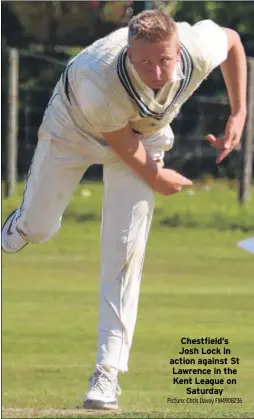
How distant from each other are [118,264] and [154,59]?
1.02 metres

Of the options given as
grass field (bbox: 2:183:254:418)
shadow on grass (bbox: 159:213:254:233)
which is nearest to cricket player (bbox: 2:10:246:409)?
grass field (bbox: 2:183:254:418)

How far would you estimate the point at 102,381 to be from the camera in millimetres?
5297

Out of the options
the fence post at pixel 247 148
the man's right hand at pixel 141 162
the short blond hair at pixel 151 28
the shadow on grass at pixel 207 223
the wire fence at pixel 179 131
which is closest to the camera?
the short blond hair at pixel 151 28

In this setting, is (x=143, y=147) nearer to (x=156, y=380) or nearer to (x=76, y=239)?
(x=156, y=380)

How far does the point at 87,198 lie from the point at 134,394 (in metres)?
9.92

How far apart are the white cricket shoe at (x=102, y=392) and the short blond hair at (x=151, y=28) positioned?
1454mm

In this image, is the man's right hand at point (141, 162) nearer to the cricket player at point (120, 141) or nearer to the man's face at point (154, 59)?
the cricket player at point (120, 141)

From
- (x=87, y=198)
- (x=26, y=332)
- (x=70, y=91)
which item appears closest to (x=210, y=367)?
(x=26, y=332)

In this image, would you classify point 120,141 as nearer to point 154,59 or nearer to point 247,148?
point 154,59

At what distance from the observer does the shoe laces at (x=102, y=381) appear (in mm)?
5277

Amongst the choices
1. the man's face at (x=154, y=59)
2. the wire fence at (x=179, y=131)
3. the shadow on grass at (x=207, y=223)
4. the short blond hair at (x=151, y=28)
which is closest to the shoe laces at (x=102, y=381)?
the man's face at (x=154, y=59)

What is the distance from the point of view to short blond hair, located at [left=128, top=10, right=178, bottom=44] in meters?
4.80

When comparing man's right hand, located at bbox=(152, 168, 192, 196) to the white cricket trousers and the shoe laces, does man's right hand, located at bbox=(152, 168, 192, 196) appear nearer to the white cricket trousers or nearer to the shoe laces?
the white cricket trousers

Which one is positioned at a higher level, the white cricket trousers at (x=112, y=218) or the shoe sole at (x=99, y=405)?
the white cricket trousers at (x=112, y=218)
